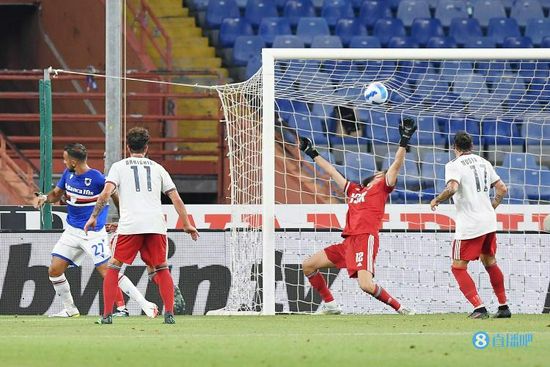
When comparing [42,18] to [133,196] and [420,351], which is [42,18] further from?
[420,351]

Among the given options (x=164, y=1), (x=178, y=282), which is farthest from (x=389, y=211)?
(x=164, y=1)

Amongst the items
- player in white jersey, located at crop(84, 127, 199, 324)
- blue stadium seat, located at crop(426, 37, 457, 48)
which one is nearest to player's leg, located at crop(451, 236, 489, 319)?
player in white jersey, located at crop(84, 127, 199, 324)

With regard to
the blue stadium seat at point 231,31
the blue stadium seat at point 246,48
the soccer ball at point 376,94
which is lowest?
the soccer ball at point 376,94

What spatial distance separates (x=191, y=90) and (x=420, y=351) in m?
14.6

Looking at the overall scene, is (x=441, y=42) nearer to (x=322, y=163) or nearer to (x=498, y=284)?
(x=322, y=163)

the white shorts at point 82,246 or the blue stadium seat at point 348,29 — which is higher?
the blue stadium seat at point 348,29

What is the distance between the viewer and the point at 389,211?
1738 centimetres

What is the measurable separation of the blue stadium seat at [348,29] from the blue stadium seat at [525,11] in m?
3.36

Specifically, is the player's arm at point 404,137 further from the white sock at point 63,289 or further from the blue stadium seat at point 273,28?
the blue stadium seat at point 273,28

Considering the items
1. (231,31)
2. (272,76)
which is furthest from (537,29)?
(272,76)

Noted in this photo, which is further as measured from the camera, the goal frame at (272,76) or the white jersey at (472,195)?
the goal frame at (272,76)

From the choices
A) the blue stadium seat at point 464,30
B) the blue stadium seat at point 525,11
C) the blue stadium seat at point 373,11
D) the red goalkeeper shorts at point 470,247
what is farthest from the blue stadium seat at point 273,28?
the red goalkeeper shorts at point 470,247

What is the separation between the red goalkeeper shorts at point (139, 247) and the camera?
12.3 meters

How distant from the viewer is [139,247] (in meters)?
12.4
